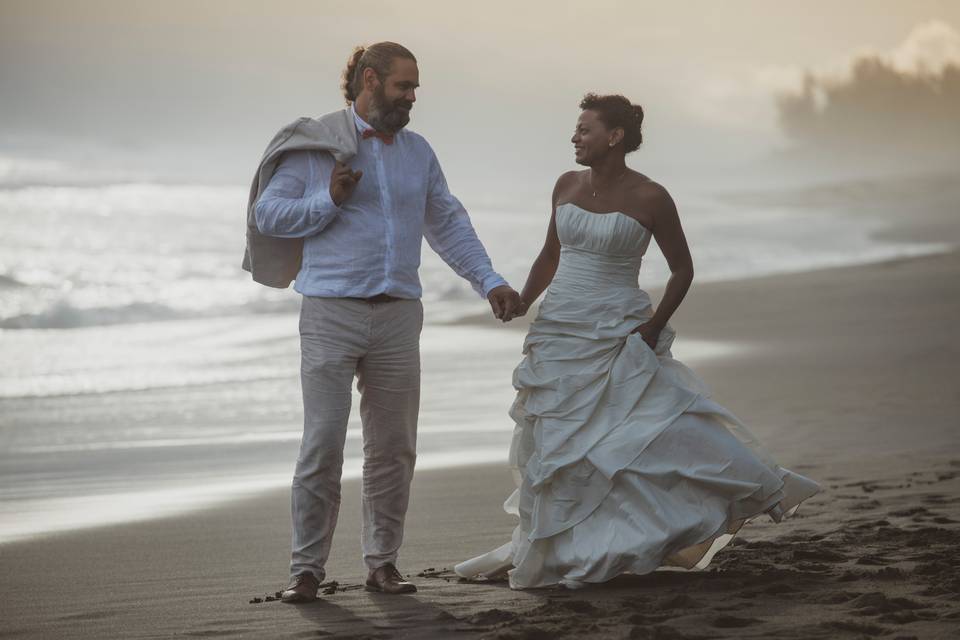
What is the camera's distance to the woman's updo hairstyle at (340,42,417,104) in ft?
16.9

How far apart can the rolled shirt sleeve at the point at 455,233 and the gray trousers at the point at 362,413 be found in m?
0.35

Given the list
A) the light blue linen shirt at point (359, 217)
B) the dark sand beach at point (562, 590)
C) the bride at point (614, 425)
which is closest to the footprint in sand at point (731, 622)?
the dark sand beach at point (562, 590)

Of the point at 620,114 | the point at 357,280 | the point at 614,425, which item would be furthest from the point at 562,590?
the point at 620,114

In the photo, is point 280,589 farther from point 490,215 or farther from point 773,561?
point 490,215

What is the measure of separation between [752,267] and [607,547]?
2178 centimetres

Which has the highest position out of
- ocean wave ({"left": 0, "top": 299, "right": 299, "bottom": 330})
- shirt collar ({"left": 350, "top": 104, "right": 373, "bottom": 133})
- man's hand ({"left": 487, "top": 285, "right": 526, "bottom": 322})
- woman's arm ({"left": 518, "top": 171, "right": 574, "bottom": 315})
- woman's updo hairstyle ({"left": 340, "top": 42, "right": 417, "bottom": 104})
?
ocean wave ({"left": 0, "top": 299, "right": 299, "bottom": 330})

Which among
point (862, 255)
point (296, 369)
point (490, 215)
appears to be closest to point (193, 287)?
point (296, 369)

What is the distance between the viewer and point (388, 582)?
5.20 metres

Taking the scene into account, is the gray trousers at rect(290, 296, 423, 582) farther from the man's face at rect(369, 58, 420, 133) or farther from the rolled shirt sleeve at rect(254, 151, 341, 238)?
the man's face at rect(369, 58, 420, 133)

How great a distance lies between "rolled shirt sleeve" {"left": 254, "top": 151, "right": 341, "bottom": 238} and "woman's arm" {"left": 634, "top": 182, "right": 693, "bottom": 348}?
129 centimetres

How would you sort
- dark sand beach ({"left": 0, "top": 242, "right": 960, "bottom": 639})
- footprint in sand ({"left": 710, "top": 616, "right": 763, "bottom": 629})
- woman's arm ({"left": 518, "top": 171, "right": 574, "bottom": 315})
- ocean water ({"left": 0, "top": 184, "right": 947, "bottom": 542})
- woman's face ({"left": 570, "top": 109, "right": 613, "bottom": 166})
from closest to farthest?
footprint in sand ({"left": 710, "top": 616, "right": 763, "bottom": 629})
dark sand beach ({"left": 0, "top": 242, "right": 960, "bottom": 639})
woman's face ({"left": 570, "top": 109, "right": 613, "bottom": 166})
woman's arm ({"left": 518, "top": 171, "right": 574, "bottom": 315})
ocean water ({"left": 0, "top": 184, "right": 947, "bottom": 542})

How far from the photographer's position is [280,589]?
537cm

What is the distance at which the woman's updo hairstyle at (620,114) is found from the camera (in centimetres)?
544

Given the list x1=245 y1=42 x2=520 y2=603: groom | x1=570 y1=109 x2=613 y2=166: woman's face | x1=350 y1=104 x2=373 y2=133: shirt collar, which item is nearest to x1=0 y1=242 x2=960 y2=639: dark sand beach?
x1=245 y1=42 x2=520 y2=603: groom
